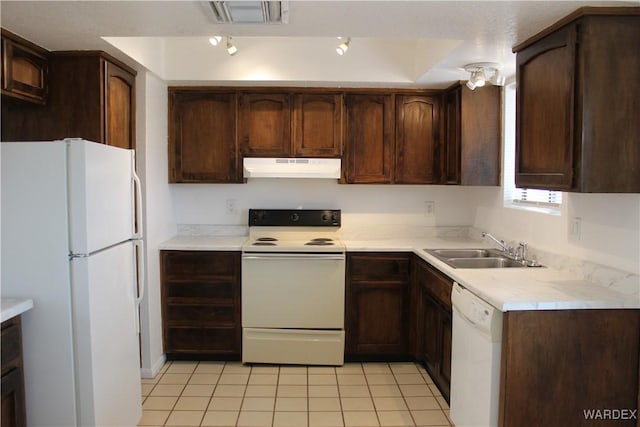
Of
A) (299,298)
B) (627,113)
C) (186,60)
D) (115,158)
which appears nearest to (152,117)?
(186,60)

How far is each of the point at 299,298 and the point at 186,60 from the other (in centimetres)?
203

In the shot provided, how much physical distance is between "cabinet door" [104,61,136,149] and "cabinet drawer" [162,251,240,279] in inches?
35.1

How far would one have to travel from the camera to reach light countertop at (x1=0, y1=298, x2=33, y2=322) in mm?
1818

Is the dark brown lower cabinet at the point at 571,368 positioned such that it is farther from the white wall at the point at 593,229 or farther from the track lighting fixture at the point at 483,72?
the track lighting fixture at the point at 483,72

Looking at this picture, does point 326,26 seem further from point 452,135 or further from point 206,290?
point 206,290

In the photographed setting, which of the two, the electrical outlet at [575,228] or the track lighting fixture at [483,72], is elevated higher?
the track lighting fixture at [483,72]

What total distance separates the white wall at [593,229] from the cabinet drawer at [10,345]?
275cm

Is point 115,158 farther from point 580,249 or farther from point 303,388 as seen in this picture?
point 580,249

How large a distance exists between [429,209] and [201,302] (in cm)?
212

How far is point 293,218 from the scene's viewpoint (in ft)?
12.8

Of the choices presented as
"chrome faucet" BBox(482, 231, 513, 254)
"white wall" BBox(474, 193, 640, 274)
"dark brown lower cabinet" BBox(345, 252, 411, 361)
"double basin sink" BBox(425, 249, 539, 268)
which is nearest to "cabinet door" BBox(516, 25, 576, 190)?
"white wall" BBox(474, 193, 640, 274)

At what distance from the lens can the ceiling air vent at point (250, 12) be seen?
189 cm

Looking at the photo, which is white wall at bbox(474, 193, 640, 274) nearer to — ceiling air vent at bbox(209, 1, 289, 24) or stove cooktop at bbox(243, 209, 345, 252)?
stove cooktop at bbox(243, 209, 345, 252)

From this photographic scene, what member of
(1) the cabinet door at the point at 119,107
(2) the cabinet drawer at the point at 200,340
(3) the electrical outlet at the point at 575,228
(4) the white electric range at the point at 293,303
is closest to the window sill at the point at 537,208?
(3) the electrical outlet at the point at 575,228
